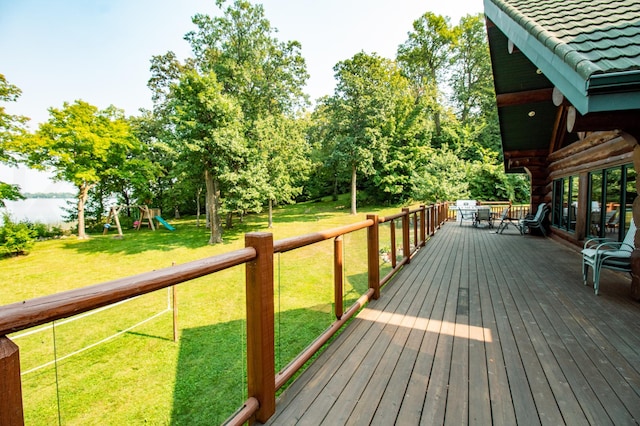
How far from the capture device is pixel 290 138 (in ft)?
61.0

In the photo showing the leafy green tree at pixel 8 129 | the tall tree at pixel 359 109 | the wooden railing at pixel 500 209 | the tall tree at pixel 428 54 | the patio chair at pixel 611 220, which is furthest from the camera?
the tall tree at pixel 428 54

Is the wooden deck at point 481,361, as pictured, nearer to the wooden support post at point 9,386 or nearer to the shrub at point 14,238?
the wooden support post at point 9,386

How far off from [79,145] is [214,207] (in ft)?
30.4

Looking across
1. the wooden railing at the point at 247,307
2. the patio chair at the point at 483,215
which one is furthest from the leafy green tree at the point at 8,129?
the patio chair at the point at 483,215

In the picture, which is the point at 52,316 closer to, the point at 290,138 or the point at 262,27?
the point at 290,138

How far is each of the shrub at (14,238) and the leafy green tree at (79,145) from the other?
355 centimetres

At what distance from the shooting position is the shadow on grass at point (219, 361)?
3869 millimetres

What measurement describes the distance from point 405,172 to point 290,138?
33.7 ft

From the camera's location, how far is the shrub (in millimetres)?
13422

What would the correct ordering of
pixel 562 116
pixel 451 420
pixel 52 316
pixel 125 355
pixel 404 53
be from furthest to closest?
pixel 404 53 < pixel 562 116 < pixel 125 355 < pixel 451 420 < pixel 52 316

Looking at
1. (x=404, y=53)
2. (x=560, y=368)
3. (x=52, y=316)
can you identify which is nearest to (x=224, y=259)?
(x=52, y=316)

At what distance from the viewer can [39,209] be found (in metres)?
19.1

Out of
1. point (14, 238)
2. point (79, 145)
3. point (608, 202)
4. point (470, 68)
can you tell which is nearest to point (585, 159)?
point (608, 202)

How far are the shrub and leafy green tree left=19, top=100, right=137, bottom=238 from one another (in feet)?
11.6
